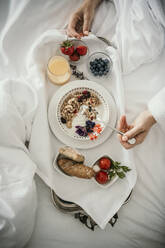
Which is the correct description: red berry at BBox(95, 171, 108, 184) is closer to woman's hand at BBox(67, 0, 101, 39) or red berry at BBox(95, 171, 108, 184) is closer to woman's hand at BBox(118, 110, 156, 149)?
woman's hand at BBox(118, 110, 156, 149)

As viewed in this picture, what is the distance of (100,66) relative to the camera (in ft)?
3.77

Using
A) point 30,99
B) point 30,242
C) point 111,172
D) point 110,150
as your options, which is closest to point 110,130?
point 110,150

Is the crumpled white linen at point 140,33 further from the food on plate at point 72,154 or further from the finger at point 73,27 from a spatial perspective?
the food on plate at point 72,154

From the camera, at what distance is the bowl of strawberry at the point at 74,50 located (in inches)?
45.6

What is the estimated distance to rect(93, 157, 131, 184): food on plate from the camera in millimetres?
1039

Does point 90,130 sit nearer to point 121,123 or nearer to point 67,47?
point 121,123

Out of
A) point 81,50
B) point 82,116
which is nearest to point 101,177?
point 82,116

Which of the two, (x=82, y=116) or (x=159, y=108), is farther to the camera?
(x=82, y=116)

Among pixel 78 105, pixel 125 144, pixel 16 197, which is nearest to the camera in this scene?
pixel 16 197

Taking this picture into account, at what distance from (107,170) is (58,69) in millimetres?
620

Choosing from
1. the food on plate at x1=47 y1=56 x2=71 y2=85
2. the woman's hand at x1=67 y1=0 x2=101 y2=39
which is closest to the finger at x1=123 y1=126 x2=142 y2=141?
the food on plate at x1=47 y1=56 x2=71 y2=85

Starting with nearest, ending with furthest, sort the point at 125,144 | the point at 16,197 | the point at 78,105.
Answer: the point at 16,197 < the point at 125,144 < the point at 78,105

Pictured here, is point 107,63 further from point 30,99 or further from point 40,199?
point 40,199

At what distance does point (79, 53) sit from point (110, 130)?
0.49m
